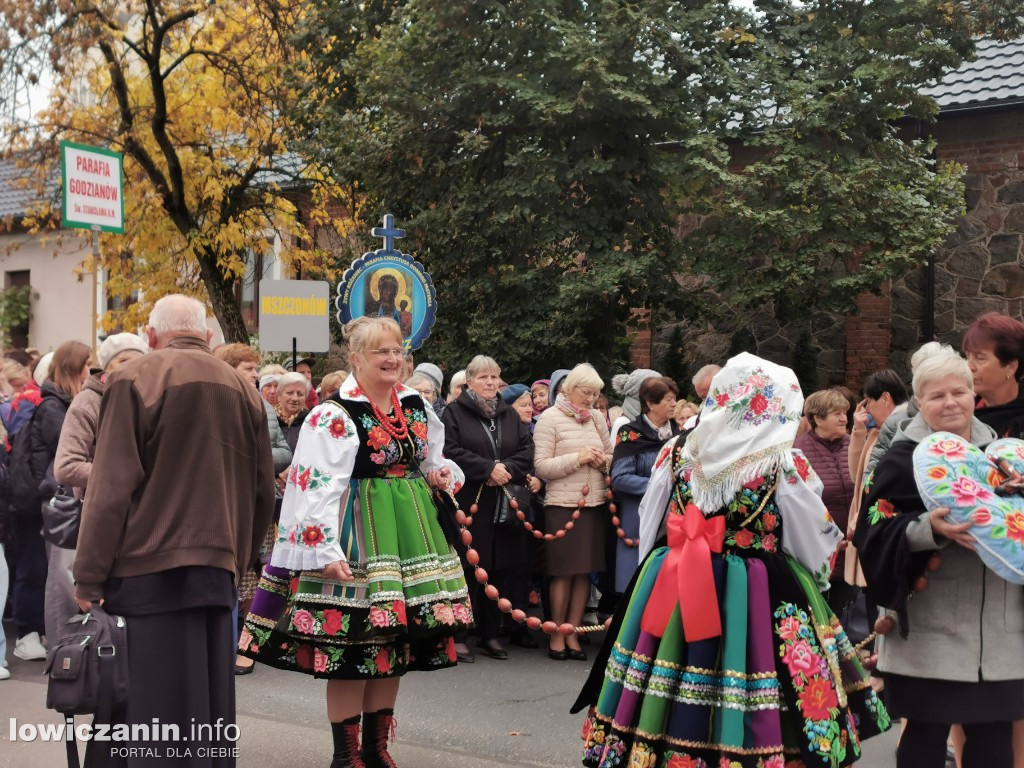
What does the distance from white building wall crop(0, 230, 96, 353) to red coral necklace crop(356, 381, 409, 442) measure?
81.2ft

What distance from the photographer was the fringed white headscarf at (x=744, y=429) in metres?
4.27

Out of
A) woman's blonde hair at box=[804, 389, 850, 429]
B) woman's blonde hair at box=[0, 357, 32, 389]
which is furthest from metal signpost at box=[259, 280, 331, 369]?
woman's blonde hair at box=[804, 389, 850, 429]

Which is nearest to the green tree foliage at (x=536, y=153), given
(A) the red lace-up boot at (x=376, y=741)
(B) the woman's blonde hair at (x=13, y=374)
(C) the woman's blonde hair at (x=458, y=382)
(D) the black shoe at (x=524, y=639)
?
(C) the woman's blonde hair at (x=458, y=382)

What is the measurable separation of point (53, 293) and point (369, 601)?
26.5 metres

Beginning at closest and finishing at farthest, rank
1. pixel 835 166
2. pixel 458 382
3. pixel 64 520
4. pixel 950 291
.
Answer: pixel 64 520 → pixel 458 382 → pixel 835 166 → pixel 950 291

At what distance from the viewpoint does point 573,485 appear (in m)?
8.29

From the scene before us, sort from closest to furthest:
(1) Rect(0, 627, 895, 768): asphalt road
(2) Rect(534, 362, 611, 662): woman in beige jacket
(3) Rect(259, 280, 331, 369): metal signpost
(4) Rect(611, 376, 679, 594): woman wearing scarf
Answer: (1) Rect(0, 627, 895, 768): asphalt road → (4) Rect(611, 376, 679, 594): woman wearing scarf → (2) Rect(534, 362, 611, 662): woman in beige jacket → (3) Rect(259, 280, 331, 369): metal signpost

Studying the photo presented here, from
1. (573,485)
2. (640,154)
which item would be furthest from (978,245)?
(573,485)

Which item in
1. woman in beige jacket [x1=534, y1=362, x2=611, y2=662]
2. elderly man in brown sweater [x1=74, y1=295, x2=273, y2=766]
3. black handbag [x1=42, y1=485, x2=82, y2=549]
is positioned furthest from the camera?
woman in beige jacket [x1=534, y1=362, x2=611, y2=662]

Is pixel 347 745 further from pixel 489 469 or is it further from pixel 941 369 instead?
pixel 489 469

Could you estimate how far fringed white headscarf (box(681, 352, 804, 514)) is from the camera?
427 cm

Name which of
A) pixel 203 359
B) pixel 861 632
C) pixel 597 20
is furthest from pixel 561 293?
pixel 203 359

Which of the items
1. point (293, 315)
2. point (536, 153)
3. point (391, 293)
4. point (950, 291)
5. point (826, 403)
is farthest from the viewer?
point (950, 291)

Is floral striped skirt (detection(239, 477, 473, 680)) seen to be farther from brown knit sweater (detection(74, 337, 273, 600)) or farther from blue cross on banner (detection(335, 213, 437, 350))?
blue cross on banner (detection(335, 213, 437, 350))
